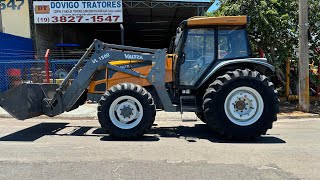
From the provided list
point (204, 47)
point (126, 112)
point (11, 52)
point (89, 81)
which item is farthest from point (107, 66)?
point (11, 52)

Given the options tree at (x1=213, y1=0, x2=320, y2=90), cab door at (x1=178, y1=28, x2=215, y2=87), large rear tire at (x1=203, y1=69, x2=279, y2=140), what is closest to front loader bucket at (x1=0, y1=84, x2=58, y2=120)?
cab door at (x1=178, y1=28, x2=215, y2=87)

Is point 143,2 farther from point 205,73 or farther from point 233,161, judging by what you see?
point 233,161

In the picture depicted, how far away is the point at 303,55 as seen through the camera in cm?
1205

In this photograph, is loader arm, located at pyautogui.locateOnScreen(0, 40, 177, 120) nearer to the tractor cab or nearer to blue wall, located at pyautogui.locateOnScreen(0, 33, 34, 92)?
the tractor cab

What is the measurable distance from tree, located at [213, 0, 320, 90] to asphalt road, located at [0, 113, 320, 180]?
17.1ft

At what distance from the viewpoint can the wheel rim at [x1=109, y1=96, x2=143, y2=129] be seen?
7.42 m

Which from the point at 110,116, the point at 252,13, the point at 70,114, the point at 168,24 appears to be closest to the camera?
the point at 110,116

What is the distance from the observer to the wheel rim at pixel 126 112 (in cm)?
742

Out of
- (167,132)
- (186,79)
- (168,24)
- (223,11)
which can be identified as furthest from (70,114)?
(168,24)

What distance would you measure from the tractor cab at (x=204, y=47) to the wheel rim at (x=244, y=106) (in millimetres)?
795

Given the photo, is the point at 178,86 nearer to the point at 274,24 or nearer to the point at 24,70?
the point at 274,24

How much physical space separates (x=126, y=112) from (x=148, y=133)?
3.53 ft

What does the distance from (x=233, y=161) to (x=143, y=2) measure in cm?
1646

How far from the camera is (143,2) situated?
2092cm
